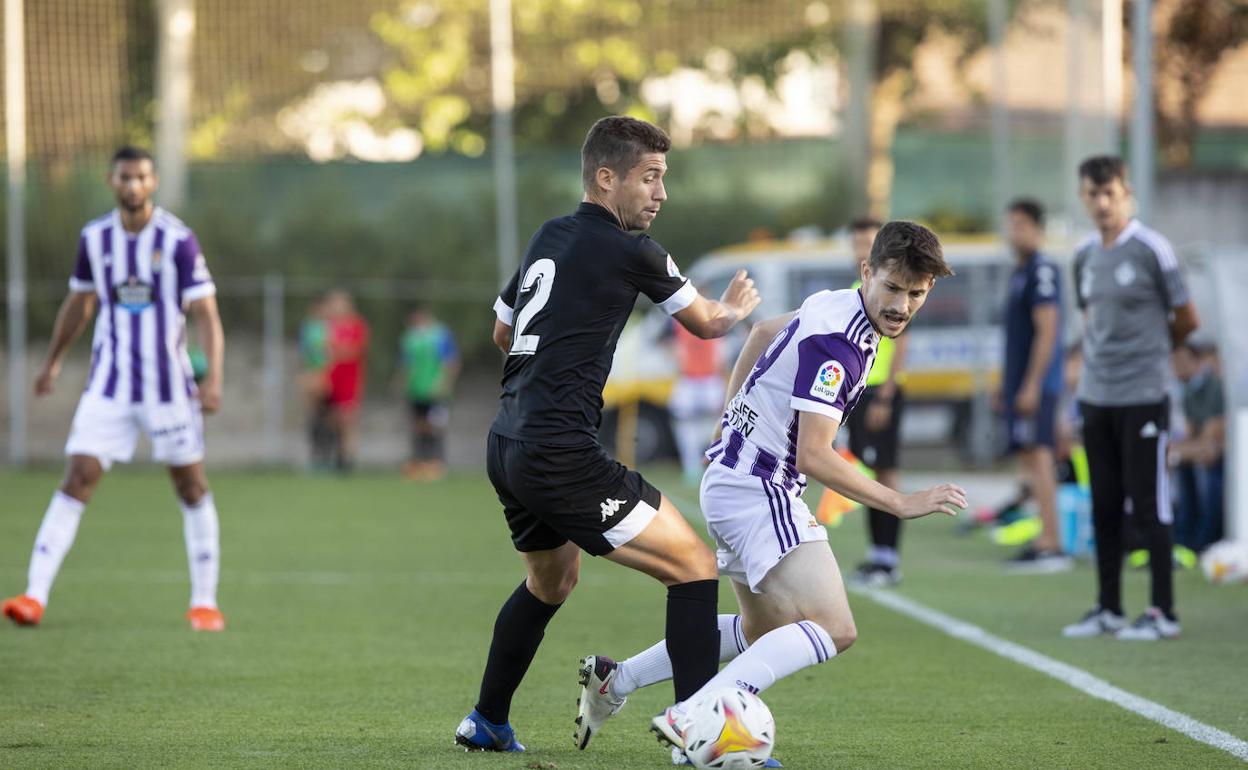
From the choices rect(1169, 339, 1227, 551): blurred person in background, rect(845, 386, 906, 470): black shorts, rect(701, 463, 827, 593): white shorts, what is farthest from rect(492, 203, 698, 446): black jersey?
rect(1169, 339, 1227, 551): blurred person in background

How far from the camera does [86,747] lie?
Result: 5.38 m

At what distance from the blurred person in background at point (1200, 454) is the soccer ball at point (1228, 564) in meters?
0.93

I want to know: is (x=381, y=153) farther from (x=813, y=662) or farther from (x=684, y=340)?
(x=813, y=662)

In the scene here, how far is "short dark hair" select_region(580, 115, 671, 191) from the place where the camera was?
16.7 feet

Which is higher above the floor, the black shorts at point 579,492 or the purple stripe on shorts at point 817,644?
the black shorts at point 579,492

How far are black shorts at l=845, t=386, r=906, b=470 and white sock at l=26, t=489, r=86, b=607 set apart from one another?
4454 millimetres

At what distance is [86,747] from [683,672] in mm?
1848

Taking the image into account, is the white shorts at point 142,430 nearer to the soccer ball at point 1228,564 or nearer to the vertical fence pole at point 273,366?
the soccer ball at point 1228,564

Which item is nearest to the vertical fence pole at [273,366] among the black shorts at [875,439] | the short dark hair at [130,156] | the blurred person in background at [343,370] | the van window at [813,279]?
the blurred person in background at [343,370]

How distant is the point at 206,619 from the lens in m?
8.35

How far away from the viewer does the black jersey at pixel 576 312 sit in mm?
5039

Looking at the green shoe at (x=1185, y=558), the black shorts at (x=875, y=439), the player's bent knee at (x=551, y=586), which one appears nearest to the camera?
the player's bent knee at (x=551, y=586)

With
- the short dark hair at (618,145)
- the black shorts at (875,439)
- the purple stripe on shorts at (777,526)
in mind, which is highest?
the short dark hair at (618,145)

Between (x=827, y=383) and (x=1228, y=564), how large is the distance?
6.20 metres
